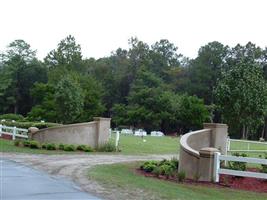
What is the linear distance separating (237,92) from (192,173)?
11.8m

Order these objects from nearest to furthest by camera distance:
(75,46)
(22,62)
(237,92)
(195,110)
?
(237,92)
(195,110)
(75,46)
(22,62)

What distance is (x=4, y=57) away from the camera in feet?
307

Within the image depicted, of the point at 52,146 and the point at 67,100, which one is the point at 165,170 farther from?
the point at 67,100

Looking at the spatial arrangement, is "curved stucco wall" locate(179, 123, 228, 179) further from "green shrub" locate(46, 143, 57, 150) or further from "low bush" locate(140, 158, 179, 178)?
"green shrub" locate(46, 143, 57, 150)

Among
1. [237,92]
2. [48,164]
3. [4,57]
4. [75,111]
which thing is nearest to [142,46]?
[4,57]

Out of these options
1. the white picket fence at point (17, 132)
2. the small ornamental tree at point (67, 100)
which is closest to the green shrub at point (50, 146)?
the white picket fence at point (17, 132)

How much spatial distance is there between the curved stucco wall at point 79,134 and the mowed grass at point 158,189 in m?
11.3

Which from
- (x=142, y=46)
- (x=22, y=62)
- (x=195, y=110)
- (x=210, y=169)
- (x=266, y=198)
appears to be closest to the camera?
(x=266, y=198)

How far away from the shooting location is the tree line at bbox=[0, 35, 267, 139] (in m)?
67.8

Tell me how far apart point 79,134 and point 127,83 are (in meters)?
70.5

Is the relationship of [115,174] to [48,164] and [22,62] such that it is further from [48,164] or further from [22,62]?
[22,62]

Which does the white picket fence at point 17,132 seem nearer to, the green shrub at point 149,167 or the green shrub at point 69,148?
the green shrub at point 69,148

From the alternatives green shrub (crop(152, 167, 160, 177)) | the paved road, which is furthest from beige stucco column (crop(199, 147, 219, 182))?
the paved road

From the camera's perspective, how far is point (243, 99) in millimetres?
24734
